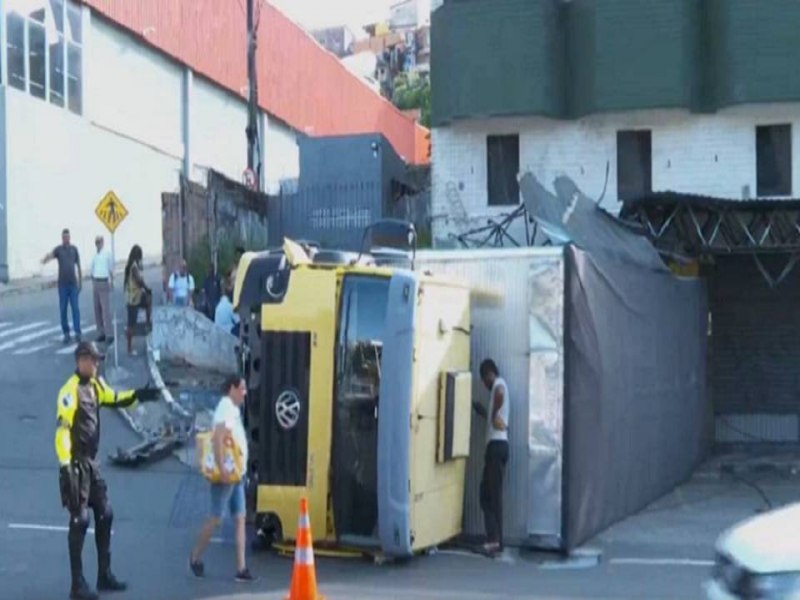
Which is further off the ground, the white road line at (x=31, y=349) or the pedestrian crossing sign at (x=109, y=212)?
the pedestrian crossing sign at (x=109, y=212)

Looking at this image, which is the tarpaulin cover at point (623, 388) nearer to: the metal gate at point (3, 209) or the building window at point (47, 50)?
the metal gate at point (3, 209)

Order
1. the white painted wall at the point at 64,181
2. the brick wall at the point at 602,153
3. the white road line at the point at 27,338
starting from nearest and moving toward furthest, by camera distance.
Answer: the white road line at the point at 27,338 < the brick wall at the point at 602,153 < the white painted wall at the point at 64,181

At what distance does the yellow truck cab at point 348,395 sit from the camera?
1271 cm

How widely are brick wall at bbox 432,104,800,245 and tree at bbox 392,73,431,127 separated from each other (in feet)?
187

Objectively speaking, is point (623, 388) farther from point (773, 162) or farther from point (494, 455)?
point (773, 162)

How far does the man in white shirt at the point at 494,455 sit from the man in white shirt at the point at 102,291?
10985mm

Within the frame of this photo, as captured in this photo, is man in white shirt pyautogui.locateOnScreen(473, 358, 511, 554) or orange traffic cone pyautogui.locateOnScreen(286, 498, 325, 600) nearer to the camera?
orange traffic cone pyautogui.locateOnScreen(286, 498, 325, 600)

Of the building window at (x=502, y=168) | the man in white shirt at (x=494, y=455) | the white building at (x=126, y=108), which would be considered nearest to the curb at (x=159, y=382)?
the man in white shirt at (x=494, y=455)

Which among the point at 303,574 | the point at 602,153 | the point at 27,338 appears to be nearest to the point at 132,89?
the point at 27,338

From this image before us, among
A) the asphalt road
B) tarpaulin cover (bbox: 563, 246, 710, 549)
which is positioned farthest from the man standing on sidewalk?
tarpaulin cover (bbox: 563, 246, 710, 549)

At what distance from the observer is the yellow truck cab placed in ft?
41.7

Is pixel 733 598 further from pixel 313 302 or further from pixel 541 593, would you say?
pixel 313 302

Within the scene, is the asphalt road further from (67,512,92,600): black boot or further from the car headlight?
the car headlight

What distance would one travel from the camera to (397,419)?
12531 millimetres
